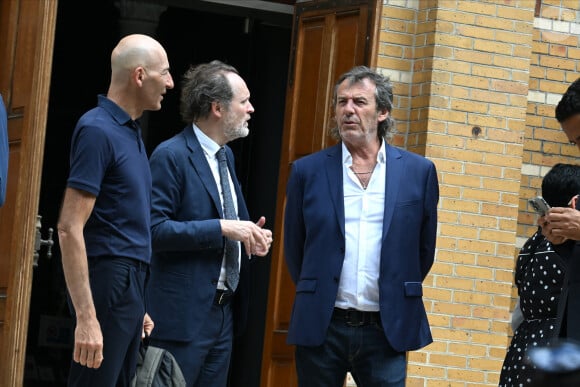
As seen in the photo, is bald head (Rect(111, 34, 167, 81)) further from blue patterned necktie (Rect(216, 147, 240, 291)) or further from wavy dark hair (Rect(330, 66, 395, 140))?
wavy dark hair (Rect(330, 66, 395, 140))

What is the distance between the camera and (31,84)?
24.3 ft

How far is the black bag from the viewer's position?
4.60 metres

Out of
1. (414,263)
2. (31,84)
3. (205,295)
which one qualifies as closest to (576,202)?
(414,263)

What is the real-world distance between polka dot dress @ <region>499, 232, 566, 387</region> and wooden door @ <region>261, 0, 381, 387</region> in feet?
8.95

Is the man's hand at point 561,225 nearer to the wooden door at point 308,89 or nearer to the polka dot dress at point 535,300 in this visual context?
the polka dot dress at point 535,300

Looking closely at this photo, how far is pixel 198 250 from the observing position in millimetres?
5395

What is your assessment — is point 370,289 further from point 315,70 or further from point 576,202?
point 315,70

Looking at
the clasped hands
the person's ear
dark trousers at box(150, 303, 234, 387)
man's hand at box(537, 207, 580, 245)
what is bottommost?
dark trousers at box(150, 303, 234, 387)

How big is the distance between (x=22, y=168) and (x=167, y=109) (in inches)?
209

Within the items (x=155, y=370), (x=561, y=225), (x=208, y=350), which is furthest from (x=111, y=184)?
(x=561, y=225)

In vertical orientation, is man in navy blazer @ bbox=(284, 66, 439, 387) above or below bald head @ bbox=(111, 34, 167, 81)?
below

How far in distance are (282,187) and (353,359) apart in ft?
11.0

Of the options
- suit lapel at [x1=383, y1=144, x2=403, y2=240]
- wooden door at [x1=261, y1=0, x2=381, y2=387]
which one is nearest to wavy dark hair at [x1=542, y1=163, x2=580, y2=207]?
suit lapel at [x1=383, y1=144, x2=403, y2=240]

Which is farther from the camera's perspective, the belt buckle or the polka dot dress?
the polka dot dress
